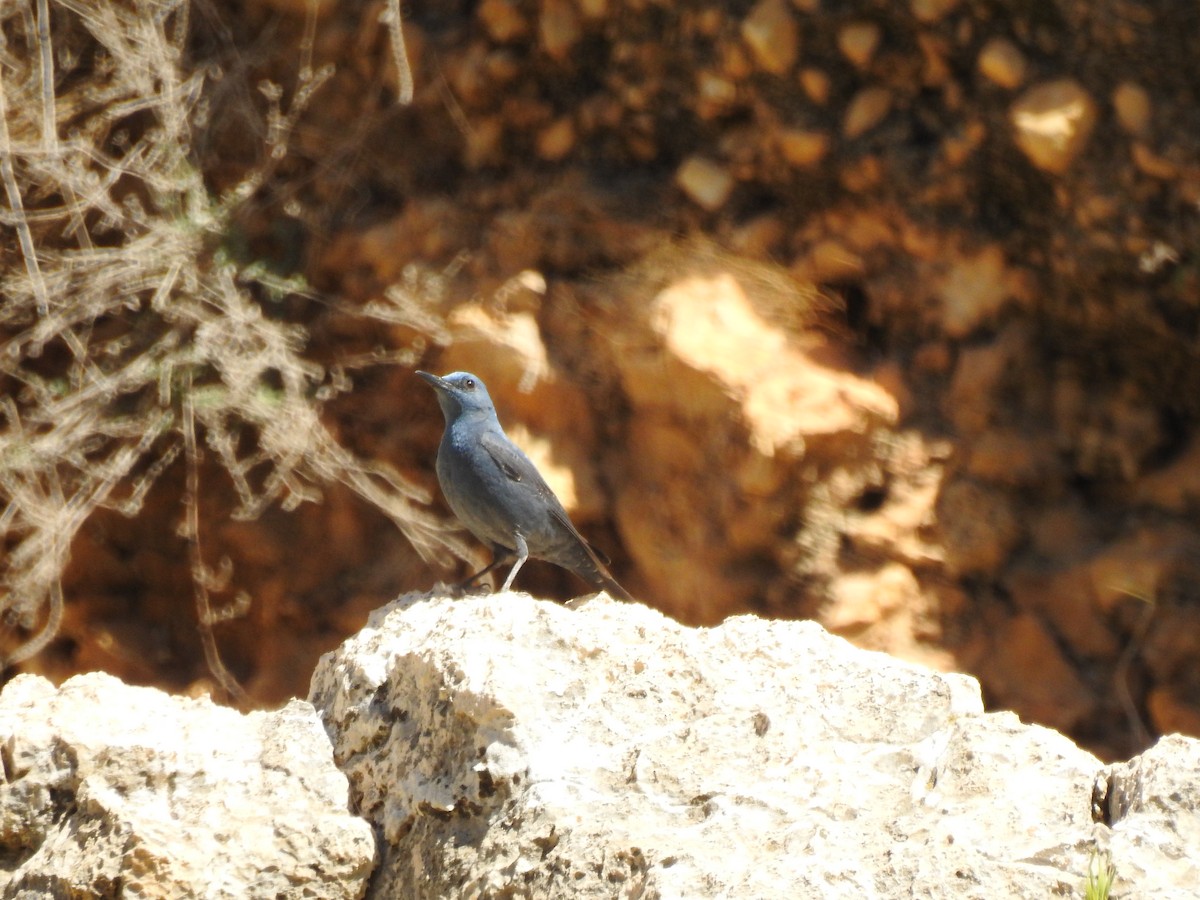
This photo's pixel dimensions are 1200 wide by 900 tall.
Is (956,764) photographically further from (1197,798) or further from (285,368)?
(285,368)

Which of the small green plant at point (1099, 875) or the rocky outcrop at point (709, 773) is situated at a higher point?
the small green plant at point (1099, 875)

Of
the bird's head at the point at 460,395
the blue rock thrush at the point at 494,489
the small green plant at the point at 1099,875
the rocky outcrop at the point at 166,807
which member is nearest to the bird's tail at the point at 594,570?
the blue rock thrush at the point at 494,489

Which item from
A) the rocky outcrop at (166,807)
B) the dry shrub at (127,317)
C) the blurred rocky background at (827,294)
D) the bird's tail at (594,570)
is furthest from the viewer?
the dry shrub at (127,317)

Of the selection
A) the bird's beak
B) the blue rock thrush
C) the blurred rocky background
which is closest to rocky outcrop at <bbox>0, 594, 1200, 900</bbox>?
the blue rock thrush

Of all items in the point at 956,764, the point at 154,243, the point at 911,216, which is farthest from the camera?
the point at 154,243

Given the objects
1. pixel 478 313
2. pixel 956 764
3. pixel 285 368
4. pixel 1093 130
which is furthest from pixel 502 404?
pixel 956 764

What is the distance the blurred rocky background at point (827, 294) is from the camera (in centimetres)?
487

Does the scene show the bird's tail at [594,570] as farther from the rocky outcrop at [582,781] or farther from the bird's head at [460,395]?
the rocky outcrop at [582,781]

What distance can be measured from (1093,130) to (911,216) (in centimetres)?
69

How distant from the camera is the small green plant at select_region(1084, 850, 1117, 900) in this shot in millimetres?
1938

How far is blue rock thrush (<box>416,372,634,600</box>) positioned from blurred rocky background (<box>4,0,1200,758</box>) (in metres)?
0.80

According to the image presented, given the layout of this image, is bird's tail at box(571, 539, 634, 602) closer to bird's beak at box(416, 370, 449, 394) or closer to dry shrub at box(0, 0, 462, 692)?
bird's beak at box(416, 370, 449, 394)

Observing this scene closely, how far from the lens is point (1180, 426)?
5.06 m

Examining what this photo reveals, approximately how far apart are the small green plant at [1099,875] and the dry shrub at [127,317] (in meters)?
3.69
